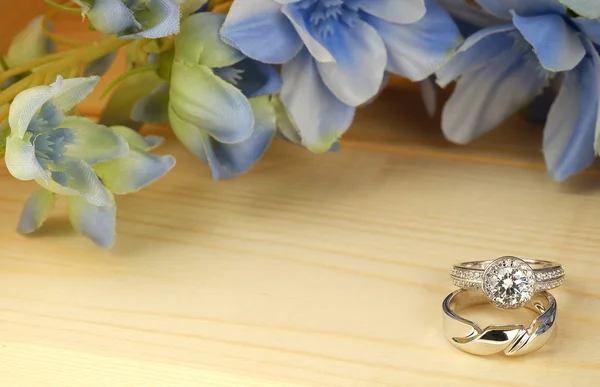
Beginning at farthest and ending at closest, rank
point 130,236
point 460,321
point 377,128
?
point 377,128 → point 130,236 → point 460,321

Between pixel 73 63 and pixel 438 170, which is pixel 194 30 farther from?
pixel 438 170

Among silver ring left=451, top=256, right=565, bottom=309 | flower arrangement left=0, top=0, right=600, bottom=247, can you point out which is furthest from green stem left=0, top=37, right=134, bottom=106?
silver ring left=451, top=256, right=565, bottom=309

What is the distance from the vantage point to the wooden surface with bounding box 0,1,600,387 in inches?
13.6

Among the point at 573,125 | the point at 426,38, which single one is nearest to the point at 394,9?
the point at 426,38

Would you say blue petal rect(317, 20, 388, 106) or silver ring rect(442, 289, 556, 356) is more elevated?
blue petal rect(317, 20, 388, 106)

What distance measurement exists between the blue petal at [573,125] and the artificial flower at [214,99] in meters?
0.16

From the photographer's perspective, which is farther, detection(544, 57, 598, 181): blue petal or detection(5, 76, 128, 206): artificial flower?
detection(544, 57, 598, 181): blue petal

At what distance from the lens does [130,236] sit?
1.49ft

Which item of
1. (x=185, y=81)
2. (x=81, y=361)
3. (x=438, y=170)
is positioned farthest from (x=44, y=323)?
(x=438, y=170)

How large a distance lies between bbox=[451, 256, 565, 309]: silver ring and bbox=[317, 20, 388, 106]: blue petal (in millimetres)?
120

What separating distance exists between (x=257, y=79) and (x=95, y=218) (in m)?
A: 0.12

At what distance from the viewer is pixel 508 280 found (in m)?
0.38

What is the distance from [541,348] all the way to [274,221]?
0.17 m

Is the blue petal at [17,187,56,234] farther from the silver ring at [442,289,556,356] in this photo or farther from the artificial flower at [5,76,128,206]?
the silver ring at [442,289,556,356]
